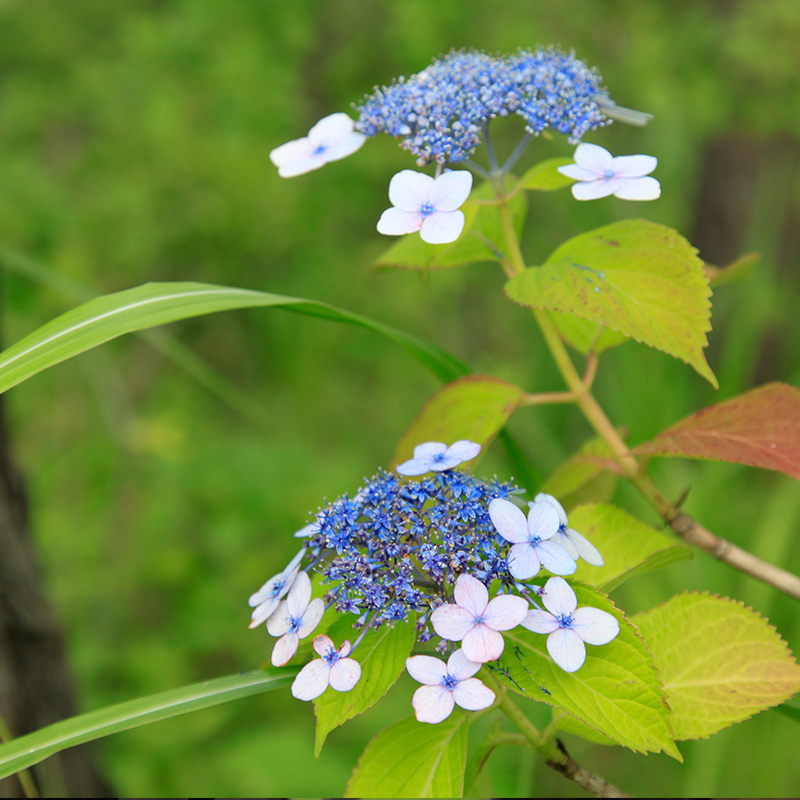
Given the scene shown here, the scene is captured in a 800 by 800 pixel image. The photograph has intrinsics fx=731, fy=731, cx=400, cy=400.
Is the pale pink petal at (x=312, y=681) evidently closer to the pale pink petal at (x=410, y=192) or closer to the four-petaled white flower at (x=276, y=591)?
the four-petaled white flower at (x=276, y=591)

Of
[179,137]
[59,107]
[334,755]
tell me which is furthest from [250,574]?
[59,107]

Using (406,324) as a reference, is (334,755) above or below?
below

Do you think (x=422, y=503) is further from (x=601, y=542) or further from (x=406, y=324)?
(x=406, y=324)

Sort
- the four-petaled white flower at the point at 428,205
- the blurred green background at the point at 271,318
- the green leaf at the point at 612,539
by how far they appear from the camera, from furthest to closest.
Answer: the blurred green background at the point at 271,318 → the green leaf at the point at 612,539 → the four-petaled white flower at the point at 428,205

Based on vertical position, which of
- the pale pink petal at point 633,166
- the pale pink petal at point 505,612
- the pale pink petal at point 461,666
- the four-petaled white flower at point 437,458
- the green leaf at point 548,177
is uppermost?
the green leaf at point 548,177

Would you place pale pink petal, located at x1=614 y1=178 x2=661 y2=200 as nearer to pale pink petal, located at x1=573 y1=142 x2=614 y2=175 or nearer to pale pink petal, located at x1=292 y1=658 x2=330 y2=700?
pale pink petal, located at x1=573 y1=142 x2=614 y2=175

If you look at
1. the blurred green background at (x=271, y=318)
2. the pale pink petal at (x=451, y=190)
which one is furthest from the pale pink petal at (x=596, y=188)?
the blurred green background at (x=271, y=318)
